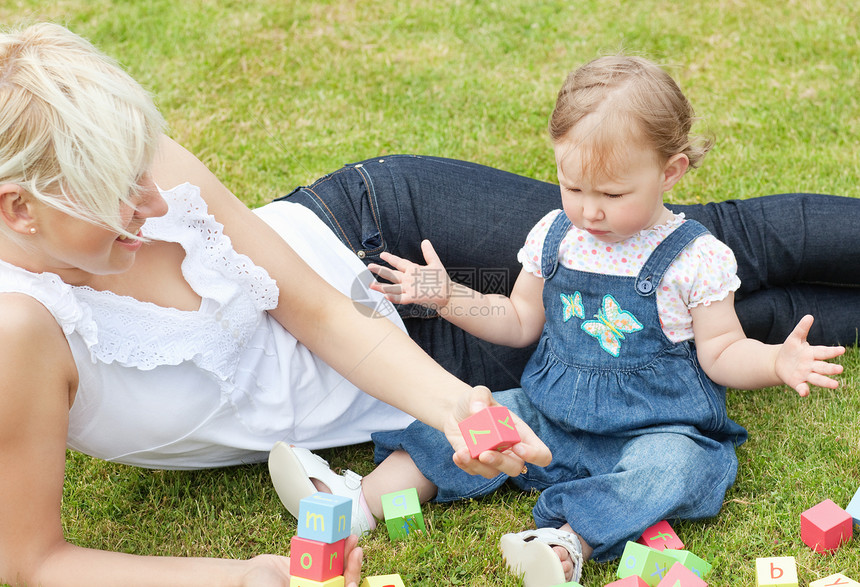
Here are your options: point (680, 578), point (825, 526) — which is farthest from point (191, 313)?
point (825, 526)

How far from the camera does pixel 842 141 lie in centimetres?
353

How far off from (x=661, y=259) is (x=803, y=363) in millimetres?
381

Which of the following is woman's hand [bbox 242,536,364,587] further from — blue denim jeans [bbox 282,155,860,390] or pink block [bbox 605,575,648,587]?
blue denim jeans [bbox 282,155,860,390]

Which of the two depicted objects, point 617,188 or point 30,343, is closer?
point 30,343

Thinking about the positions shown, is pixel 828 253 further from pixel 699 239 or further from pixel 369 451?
pixel 369 451

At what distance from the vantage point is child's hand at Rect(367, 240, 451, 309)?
194 centimetres

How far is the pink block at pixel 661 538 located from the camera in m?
1.77

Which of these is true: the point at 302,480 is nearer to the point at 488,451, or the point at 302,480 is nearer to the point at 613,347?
the point at 488,451

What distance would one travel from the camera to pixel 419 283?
1950mm

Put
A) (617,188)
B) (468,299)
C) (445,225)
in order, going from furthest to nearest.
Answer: (445,225) < (468,299) < (617,188)

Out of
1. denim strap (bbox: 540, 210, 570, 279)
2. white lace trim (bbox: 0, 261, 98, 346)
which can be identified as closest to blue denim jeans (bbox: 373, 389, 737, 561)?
denim strap (bbox: 540, 210, 570, 279)

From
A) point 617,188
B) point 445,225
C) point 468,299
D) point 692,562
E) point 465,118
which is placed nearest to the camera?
point 692,562

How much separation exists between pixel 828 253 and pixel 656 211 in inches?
26.4

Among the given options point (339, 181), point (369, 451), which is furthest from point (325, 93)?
point (369, 451)
